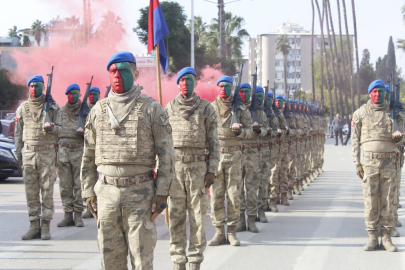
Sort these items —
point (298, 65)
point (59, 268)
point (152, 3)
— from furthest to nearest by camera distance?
point (298, 65), point (152, 3), point (59, 268)

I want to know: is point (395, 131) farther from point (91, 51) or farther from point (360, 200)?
point (91, 51)

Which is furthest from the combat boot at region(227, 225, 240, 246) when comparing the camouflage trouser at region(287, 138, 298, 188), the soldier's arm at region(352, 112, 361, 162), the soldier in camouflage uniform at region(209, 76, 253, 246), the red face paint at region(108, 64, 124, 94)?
the camouflage trouser at region(287, 138, 298, 188)

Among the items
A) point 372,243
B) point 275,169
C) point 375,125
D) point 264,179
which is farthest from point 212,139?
point 275,169

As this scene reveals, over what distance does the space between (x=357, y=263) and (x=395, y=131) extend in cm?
191

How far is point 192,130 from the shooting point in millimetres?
5988

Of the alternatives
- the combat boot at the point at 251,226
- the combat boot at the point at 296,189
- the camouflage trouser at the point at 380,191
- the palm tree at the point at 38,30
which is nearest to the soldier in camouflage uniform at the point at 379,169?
the camouflage trouser at the point at 380,191

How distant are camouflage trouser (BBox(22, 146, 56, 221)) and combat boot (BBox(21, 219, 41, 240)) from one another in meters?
0.08

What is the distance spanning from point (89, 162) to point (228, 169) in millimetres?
3148

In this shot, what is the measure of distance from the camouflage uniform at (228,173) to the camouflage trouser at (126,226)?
3.04 meters

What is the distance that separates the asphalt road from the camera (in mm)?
6199

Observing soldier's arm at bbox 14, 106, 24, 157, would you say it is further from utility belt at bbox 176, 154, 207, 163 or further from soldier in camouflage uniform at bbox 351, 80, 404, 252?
soldier in camouflage uniform at bbox 351, 80, 404, 252

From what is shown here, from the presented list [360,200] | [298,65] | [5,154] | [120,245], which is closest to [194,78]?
[120,245]

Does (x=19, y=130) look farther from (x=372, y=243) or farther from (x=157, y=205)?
(x=372, y=243)

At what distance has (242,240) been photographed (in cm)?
751
